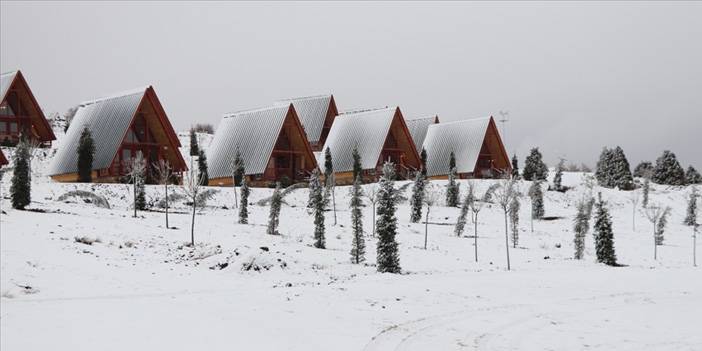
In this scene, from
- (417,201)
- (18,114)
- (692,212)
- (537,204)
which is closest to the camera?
(417,201)

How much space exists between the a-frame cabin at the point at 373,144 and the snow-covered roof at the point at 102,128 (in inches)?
758

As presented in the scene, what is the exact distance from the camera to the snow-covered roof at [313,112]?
7112 centimetres

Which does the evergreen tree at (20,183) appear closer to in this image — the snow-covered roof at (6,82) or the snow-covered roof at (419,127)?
the snow-covered roof at (6,82)

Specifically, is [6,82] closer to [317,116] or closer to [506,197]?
[317,116]

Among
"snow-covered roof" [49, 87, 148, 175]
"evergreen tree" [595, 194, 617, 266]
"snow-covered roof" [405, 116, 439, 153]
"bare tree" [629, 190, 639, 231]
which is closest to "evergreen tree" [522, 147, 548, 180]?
"bare tree" [629, 190, 639, 231]

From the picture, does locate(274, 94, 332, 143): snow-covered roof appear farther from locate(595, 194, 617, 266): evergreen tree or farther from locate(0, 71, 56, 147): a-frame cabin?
locate(595, 194, 617, 266): evergreen tree

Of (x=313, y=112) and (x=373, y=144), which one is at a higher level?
(x=313, y=112)

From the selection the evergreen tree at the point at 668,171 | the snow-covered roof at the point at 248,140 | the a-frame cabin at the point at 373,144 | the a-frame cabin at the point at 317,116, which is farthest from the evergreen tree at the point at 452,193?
the evergreen tree at the point at 668,171

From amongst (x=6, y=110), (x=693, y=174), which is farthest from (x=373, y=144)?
(x=693, y=174)

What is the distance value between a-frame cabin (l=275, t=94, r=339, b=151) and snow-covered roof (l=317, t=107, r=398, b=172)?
4.46 metres

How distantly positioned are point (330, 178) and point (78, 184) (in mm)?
17236

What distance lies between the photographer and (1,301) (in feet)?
57.0

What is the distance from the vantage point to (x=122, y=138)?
48.6 metres

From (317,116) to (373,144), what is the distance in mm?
12528
